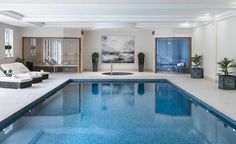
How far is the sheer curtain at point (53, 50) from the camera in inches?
701

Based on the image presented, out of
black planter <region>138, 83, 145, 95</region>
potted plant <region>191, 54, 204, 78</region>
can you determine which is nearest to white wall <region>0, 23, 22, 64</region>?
black planter <region>138, 83, 145, 95</region>

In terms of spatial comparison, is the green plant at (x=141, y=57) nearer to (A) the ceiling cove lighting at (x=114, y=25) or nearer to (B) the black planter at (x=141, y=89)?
(A) the ceiling cove lighting at (x=114, y=25)

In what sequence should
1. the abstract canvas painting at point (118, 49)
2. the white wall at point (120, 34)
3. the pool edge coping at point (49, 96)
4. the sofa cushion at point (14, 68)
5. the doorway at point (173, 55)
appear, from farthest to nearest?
the abstract canvas painting at point (118, 49)
the white wall at point (120, 34)
the doorway at point (173, 55)
the sofa cushion at point (14, 68)
the pool edge coping at point (49, 96)

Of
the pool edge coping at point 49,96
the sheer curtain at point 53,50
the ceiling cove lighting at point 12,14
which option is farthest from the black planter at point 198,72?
the ceiling cove lighting at point 12,14

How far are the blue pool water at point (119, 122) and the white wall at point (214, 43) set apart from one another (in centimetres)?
293

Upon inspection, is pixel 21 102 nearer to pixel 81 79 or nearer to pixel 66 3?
pixel 66 3

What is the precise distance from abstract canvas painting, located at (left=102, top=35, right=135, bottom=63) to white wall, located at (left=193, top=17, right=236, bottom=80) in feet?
15.1

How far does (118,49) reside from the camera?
65.6 feet

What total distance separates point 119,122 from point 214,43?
26.9 ft

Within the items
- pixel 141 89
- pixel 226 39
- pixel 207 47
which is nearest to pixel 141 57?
pixel 207 47

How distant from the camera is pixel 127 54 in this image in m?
19.9

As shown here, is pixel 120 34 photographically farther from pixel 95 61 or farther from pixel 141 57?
pixel 95 61

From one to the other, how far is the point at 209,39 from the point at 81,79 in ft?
20.8

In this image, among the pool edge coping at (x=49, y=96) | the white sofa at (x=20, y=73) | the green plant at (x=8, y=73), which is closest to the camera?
the pool edge coping at (x=49, y=96)
